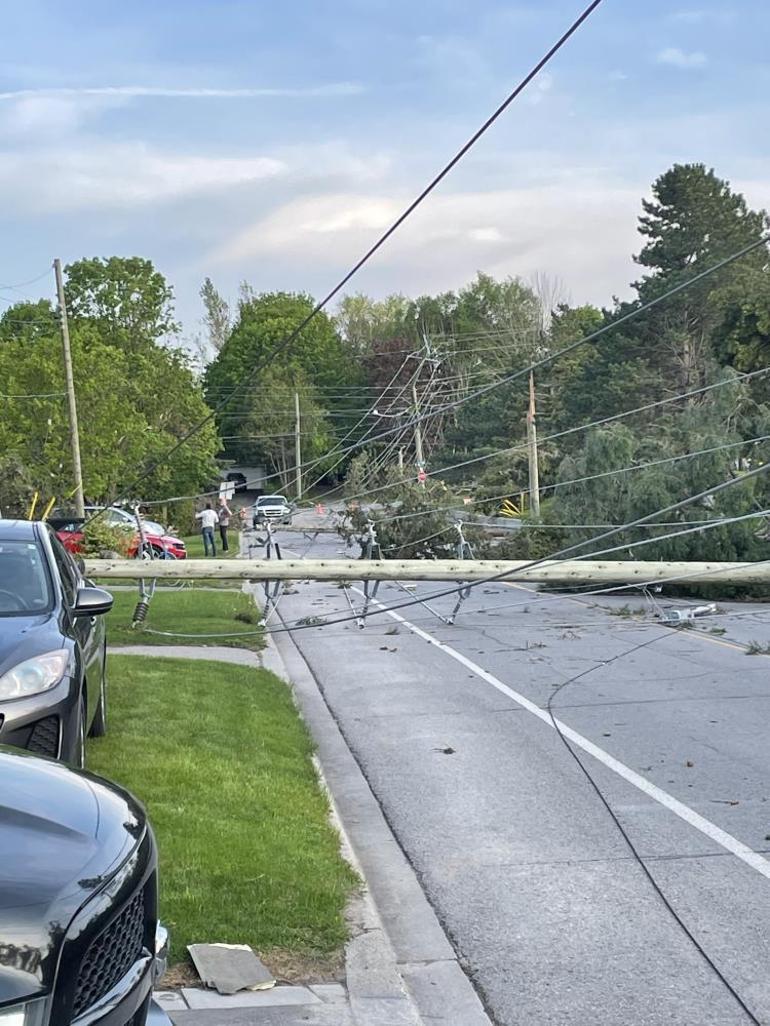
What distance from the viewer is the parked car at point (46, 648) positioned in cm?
632

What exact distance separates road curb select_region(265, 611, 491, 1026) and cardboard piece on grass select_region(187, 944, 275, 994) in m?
0.36

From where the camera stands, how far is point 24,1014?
271 centimetres

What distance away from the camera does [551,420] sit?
60.2m

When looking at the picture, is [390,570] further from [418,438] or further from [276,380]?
[276,380]

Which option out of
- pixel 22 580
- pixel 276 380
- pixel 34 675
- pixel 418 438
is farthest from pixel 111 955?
pixel 276 380

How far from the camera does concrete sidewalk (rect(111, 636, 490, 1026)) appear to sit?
14.9ft

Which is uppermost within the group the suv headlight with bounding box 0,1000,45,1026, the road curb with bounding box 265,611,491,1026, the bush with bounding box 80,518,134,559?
the bush with bounding box 80,518,134,559

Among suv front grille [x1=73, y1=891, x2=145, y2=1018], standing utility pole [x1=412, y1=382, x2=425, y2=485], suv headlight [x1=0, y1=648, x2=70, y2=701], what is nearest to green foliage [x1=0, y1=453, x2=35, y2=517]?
standing utility pole [x1=412, y1=382, x2=425, y2=485]

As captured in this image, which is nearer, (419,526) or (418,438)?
(419,526)

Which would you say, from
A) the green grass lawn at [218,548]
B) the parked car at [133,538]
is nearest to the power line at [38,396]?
the green grass lawn at [218,548]

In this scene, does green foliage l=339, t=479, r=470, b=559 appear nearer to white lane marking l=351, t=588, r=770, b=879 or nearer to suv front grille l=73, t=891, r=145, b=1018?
white lane marking l=351, t=588, r=770, b=879

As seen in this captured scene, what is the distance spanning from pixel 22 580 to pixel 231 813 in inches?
84.0

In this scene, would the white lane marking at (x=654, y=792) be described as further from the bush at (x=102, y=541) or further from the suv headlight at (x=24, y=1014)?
the bush at (x=102, y=541)

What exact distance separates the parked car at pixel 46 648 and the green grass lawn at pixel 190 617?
19.5 feet
